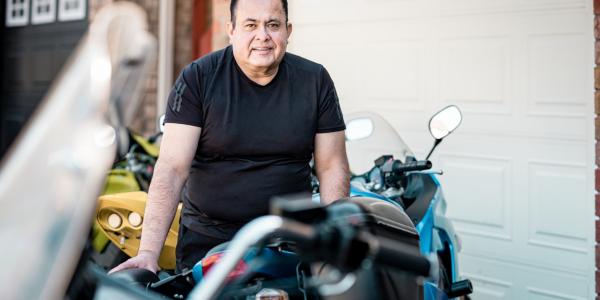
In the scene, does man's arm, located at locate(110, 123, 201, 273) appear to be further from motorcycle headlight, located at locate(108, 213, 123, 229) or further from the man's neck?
motorcycle headlight, located at locate(108, 213, 123, 229)

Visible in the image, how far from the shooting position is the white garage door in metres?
4.32

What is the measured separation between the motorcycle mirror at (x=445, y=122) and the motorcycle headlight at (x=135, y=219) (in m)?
1.15

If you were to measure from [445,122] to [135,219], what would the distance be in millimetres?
1224

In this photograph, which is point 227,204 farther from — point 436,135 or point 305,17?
point 305,17

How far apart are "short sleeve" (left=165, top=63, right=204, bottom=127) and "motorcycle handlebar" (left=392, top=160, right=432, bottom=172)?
2.51ft

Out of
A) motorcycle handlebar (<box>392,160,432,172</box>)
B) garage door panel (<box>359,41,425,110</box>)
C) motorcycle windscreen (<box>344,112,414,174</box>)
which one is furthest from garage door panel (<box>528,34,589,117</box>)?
motorcycle handlebar (<box>392,160,432,172</box>)

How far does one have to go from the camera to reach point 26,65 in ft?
30.3


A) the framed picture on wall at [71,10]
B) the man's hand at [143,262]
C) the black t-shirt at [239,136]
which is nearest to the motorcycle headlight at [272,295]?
the man's hand at [143,262]

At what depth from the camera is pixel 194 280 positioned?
2283mm

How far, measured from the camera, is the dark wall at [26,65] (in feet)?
28.2

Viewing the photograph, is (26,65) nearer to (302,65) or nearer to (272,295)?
(302,65)

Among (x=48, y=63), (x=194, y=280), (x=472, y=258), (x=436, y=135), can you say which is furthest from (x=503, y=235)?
(x=48, y=63)

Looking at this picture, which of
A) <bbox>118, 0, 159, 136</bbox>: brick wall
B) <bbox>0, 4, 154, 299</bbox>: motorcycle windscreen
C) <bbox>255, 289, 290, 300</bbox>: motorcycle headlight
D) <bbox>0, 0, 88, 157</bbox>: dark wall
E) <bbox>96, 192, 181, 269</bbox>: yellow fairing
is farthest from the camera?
<bbox>0, 0, 88, 157</bbox>: dark wall

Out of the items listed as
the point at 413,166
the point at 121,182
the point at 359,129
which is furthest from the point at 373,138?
the point at 121,182
